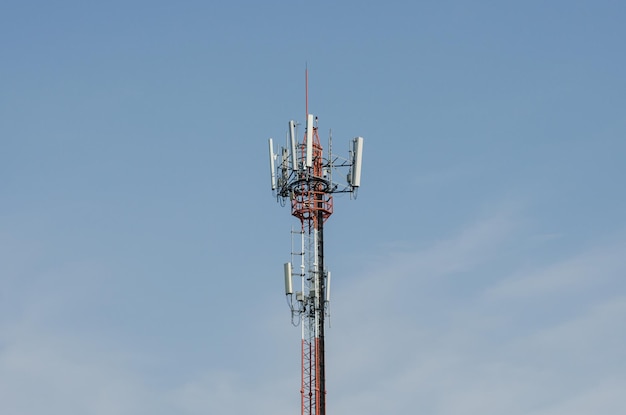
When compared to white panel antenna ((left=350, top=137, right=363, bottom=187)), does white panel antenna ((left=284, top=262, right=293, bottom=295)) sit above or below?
below

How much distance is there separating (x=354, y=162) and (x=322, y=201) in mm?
5926

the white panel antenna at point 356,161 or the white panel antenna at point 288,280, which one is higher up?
the white panel antenna at point 356,161

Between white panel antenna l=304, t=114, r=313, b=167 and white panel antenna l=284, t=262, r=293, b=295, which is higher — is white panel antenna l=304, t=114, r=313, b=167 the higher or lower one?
the higher one

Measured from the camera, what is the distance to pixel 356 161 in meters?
185

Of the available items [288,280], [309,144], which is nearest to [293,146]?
[309,144]

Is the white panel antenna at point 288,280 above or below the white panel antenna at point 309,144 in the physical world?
below

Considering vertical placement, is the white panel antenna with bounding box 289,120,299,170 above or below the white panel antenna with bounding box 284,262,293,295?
above

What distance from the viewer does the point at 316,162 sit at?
184375 mm

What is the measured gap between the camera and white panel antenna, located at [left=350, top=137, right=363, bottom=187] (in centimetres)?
18450

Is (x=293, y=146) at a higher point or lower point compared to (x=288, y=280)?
higher

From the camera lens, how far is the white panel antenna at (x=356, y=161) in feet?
605

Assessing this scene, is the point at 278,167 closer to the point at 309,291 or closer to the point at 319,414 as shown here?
the point at 309,291

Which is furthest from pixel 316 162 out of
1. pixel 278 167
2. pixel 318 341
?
pixel 318 341

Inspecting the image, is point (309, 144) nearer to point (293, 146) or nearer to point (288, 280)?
point (293, 146)
